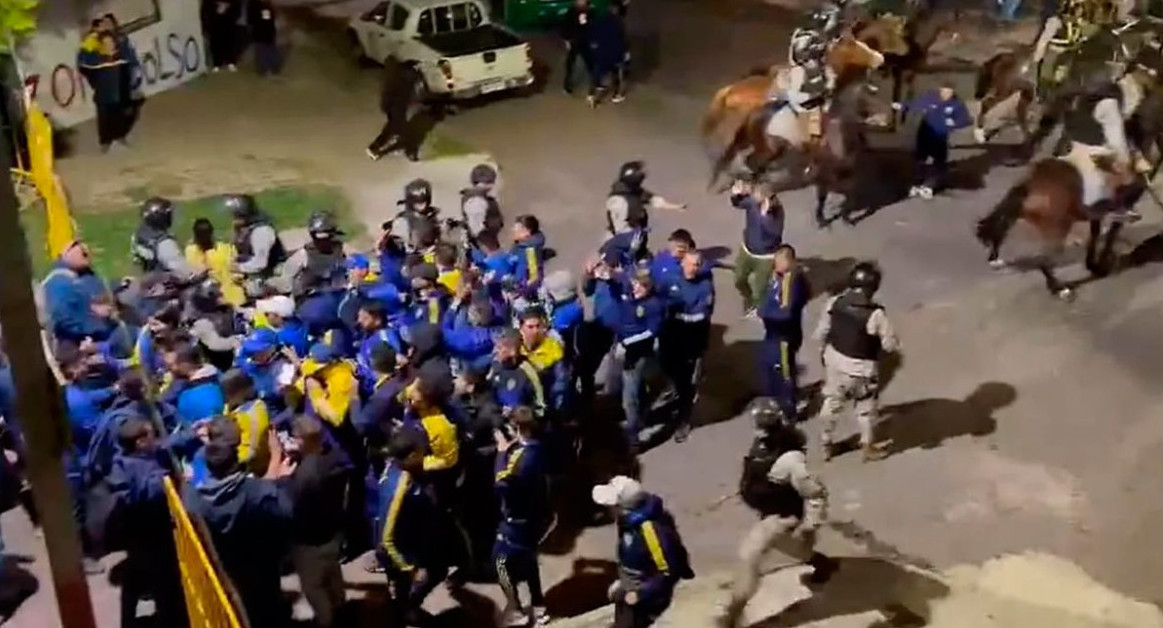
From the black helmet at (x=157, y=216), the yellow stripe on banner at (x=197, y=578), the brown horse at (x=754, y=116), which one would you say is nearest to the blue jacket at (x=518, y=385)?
the yellow stripe on banner at (x=197, y=578)

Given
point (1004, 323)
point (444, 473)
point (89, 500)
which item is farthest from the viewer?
point (1004, 323)

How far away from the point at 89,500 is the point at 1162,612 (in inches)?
242

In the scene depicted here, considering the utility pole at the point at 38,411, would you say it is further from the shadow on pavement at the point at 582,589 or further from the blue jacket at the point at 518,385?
the shadow on pavement at the point at 582,589

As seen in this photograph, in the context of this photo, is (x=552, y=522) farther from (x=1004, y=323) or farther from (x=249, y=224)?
(x=1004, y=323)

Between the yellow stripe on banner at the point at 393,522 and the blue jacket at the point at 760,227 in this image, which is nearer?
the yellow stripe on banner at the point at 393,522

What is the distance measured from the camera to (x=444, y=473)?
830cm

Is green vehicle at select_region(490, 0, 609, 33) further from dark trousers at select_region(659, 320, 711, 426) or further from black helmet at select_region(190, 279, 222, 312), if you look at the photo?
black helmet at select_region(190, 279, 222, 312)

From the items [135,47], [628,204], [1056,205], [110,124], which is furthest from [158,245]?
[1056,205]

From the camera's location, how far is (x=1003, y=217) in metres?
12.7

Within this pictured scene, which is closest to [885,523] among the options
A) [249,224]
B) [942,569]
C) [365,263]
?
[942,569]

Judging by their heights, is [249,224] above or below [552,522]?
above

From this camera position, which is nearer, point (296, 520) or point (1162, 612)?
point (296, 520)

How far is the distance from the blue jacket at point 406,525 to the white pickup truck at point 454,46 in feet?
29.3

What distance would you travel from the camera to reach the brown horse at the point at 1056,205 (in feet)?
40.1
